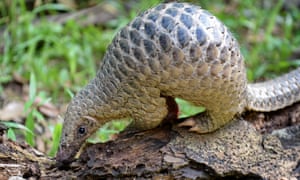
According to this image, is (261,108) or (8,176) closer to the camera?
(8,176)

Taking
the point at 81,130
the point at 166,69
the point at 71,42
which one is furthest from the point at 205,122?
the point at 71,42

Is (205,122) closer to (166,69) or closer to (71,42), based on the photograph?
(166,69)

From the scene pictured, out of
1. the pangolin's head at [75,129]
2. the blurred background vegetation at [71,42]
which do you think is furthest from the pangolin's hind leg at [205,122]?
the blurred background vegetation at [71,42]

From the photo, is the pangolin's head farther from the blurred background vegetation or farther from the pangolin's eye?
the blurred background vegetation

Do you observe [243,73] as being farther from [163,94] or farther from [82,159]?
[82,159]

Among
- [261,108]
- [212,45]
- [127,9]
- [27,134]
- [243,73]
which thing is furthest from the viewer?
[127,9]

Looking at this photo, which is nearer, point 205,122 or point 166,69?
point 166,69

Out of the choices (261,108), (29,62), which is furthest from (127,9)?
(261,108)
